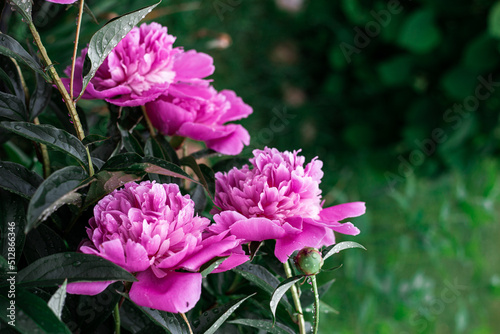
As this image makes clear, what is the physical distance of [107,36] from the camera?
0.60 ft

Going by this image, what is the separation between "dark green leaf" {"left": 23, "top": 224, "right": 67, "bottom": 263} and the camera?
20 centimetres

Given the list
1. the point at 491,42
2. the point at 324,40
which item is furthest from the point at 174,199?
the point at 324,40

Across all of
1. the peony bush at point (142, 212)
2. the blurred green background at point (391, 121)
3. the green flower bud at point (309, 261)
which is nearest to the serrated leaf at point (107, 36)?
the peony bush at point (142, 212)

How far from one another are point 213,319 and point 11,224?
0.09m

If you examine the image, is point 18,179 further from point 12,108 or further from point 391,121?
point 391,121

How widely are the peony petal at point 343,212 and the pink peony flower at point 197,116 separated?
6cm

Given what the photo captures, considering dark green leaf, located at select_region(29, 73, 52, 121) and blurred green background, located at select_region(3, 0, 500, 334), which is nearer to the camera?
dark green leaf, located at select_region(29, 73, 52, 121)

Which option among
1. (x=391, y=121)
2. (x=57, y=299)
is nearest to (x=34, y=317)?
(x=57, y=299)

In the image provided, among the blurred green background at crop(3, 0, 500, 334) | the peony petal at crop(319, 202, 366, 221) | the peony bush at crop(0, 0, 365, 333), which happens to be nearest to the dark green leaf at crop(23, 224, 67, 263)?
the peony bush at crop(0, 0, 365, 333)

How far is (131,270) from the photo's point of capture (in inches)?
6.4

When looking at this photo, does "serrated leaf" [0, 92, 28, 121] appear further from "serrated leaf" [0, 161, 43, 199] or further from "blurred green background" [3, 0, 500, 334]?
"blurred green background" [3, 0, 500, 334]

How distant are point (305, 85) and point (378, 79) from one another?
31 cm

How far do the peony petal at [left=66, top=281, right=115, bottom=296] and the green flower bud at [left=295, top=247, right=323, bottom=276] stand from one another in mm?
75

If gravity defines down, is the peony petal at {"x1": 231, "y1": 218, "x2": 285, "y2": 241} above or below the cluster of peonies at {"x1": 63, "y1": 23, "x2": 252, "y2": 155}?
below
